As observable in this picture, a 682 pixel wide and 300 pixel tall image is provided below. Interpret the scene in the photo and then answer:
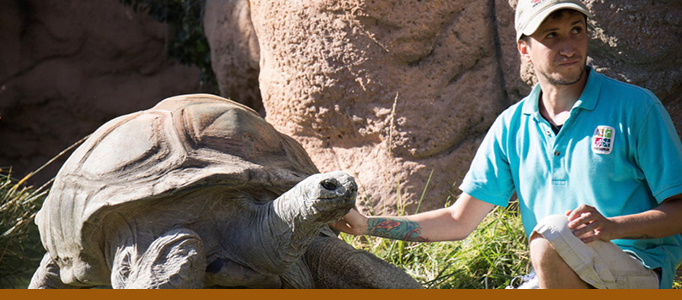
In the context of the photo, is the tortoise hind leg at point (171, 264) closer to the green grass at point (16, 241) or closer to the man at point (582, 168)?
the man at point (582, 168)

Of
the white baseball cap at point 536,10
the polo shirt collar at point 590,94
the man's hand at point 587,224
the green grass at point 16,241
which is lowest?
the green grass at point 16,241

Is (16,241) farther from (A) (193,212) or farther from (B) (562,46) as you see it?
(B) (562,46)

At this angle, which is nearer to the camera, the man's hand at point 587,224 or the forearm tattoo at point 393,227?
the man's hand at point 587,224

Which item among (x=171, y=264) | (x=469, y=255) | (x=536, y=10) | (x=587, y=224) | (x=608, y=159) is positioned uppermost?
(x=536, y=10)

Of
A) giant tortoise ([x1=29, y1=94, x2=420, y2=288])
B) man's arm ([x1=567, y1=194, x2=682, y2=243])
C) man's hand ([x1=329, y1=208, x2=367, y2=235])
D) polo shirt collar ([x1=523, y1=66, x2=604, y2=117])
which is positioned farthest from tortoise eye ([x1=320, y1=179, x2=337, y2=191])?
polo shirt collar ([x1=523, y1=66, x2=604, y2=117])

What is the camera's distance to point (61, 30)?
796 centimetres

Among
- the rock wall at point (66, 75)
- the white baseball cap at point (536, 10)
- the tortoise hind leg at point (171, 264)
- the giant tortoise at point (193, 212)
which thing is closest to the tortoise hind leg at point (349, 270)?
the giant tortoise at point (193, 212)

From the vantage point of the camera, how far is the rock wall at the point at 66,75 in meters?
7.89

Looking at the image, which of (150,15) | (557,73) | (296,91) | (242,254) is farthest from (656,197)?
(150,15)

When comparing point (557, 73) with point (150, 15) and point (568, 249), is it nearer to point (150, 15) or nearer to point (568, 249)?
point (568, 249)

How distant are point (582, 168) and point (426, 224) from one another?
0.66 meters

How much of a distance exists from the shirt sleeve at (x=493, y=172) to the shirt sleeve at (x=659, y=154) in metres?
0.53

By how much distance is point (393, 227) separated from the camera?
302 cm

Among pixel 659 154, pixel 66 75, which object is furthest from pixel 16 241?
pixel 659 154
